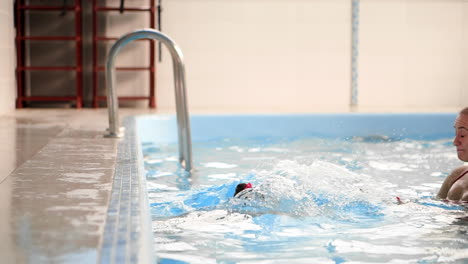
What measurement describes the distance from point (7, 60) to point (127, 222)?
218 inches

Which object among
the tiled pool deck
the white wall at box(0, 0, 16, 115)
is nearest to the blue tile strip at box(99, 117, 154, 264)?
the tiled pool deck

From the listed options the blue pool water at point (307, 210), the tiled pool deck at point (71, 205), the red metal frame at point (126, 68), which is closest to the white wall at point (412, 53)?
the red metal frame at point (126, 68)

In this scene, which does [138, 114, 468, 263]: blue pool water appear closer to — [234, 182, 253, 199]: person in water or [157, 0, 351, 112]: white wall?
[234, 182, 253, 199]: person in water

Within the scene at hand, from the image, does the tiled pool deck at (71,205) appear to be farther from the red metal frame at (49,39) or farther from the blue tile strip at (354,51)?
the blue tile strip at (354,51)

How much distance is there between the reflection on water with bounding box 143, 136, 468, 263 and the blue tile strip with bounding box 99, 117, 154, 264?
17cm

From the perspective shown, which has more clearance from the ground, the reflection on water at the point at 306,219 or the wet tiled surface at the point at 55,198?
the wet tiled surface at the point at 55,198

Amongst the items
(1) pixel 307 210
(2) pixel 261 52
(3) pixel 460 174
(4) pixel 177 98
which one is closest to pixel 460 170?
(3) pixel 460 174

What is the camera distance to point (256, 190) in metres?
2.21

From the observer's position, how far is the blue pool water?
67.7 inches

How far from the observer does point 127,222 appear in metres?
1.32

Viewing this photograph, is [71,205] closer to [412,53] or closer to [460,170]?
[460,170]

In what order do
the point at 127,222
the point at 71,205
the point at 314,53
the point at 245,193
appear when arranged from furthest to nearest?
the point at 314,53, the point at 245,193, the point at 71,205, the point at 127,222

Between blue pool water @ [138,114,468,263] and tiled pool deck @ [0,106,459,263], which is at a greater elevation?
tiled pool deck @ [0,106,459,263]

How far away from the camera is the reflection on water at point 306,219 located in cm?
170
